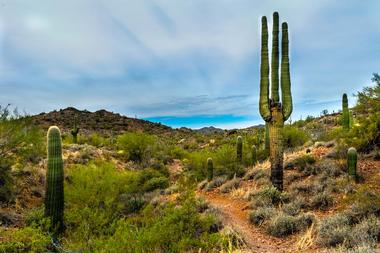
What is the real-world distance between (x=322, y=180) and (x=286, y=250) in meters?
5.14

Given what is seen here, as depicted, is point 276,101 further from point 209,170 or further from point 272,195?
point 209,170

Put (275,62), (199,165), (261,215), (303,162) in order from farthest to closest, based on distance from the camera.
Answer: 1. (199,165)
2. (303,162)
3. (275,62)
4. (261,215)

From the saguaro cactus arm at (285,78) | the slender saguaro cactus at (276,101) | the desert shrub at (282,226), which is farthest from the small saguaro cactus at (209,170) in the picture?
the desert shrub at (282,226)

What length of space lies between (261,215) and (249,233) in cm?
111

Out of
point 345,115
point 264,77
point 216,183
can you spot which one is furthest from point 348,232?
point 345,115

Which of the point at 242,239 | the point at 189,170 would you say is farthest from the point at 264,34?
the point at 189,170

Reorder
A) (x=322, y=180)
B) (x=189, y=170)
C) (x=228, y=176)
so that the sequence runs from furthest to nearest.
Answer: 1. (x=189, y=170)
2. (x=228, y=176)
3. (x=322, y=180)

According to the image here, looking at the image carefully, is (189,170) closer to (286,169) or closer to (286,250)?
(286,169)

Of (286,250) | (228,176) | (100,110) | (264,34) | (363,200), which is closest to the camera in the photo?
(286,250)

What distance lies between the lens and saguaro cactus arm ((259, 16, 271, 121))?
42.5 feet

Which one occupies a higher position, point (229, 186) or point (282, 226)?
point (229, 186)

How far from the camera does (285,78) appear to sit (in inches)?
512

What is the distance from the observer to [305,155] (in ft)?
49.9

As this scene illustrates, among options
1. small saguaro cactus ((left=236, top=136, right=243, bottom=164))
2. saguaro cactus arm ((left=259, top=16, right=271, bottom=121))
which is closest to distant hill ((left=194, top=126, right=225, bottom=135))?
small saguaro cactus ((left=236, top=136, right=243, bottom=164))
